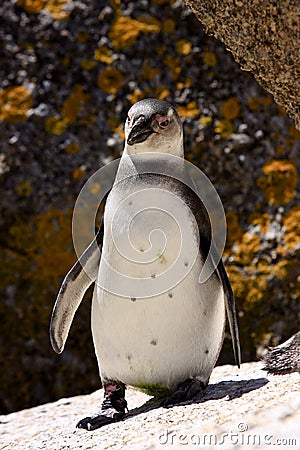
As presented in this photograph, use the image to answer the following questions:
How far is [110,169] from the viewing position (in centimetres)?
389

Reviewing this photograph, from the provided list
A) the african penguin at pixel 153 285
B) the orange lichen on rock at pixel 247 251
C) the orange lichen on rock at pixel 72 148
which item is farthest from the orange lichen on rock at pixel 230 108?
the african penguin at pixel 153 285

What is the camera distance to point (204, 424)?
2.09 metres

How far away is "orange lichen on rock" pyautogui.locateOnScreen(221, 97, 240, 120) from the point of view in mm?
4172

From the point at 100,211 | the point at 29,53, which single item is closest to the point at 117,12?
the point at 29,53

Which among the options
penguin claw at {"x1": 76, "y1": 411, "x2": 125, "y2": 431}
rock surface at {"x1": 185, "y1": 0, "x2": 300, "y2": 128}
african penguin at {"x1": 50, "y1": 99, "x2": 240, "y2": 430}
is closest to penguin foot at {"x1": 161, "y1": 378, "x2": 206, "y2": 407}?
african penguin at {"x1": 50, "y1": 99, "x2": 240, "y2": 430}

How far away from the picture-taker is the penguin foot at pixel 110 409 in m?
2.58

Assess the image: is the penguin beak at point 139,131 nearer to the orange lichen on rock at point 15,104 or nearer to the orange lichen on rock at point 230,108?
the orange lichen on rock at point 230,108

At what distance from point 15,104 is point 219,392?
2252 millimetres

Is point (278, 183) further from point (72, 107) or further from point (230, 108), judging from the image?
point (72, 107)

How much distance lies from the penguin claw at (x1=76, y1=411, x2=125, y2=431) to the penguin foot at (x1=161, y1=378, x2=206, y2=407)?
0.52ft

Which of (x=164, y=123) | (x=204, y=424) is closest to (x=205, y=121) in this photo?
(x=164, y=123)

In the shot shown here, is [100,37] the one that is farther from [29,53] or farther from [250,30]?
[250,30]

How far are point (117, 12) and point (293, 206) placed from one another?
4.61 feet

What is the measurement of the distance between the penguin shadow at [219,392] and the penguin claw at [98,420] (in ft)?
0.09
